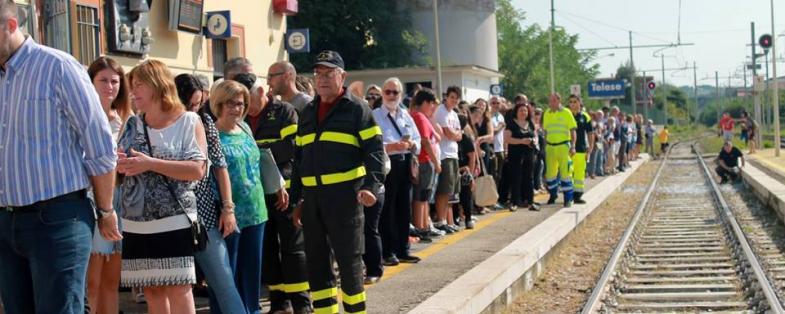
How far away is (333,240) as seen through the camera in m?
7.72

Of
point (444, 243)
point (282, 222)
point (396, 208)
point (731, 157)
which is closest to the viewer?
point (282, 222)

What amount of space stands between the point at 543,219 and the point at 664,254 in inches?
67.5

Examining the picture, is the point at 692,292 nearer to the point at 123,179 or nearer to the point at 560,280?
the point at 560,280

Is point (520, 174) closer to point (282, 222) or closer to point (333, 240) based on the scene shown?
point (282, 222)

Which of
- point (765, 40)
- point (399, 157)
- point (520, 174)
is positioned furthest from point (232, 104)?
point (765, 40)

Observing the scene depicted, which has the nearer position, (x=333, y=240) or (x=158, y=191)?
(x=158, y=191)

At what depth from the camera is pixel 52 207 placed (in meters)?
4.97

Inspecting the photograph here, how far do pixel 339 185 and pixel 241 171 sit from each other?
2.10 ft

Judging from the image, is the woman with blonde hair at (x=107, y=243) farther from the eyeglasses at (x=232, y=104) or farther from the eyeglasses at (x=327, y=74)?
the eyeglasses at (x=327, y=74)

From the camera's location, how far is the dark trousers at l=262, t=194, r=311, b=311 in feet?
27.9

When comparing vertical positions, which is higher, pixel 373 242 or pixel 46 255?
pixel 46 255

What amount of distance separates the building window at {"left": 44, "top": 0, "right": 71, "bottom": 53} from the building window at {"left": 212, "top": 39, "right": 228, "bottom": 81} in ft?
18.6

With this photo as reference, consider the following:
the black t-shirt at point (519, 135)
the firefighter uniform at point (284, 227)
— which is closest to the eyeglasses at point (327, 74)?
the firefighter uniform at point (284, 227)

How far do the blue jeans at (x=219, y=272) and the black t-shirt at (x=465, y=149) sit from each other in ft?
27.5
